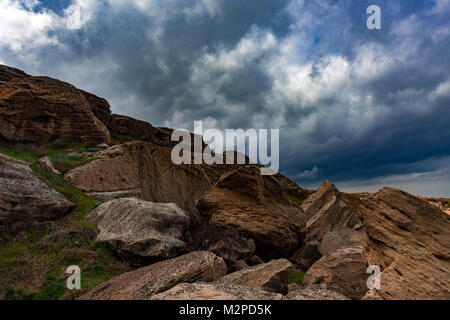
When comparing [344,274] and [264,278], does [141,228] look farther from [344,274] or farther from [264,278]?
[344,274]

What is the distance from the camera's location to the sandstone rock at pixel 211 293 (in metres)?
5.54

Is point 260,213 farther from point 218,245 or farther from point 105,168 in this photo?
point 105,168

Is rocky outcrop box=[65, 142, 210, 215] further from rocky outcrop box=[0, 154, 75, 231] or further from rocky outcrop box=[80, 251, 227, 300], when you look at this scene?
rocky outcrop box=[80, 251, 227, 300]

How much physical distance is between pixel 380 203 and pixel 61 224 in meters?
12.6

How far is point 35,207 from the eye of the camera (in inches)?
442

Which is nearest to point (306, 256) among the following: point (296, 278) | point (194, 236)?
point (296, 278)

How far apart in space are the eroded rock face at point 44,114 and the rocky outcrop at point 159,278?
77.4 feet

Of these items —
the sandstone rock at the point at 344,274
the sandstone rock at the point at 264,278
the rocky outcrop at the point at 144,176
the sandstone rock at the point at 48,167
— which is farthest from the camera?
the rocky outcrop at the point at 144,176

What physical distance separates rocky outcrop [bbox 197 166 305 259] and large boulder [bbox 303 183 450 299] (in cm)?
399

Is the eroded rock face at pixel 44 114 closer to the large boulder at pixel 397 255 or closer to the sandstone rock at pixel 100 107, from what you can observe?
the large boulder at pixel 397 255

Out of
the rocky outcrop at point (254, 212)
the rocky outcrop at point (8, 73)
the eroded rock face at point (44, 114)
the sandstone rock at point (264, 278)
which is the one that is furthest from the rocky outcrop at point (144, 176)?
the rocky outcrop at point (8, 73)

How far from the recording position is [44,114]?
26.2 m
